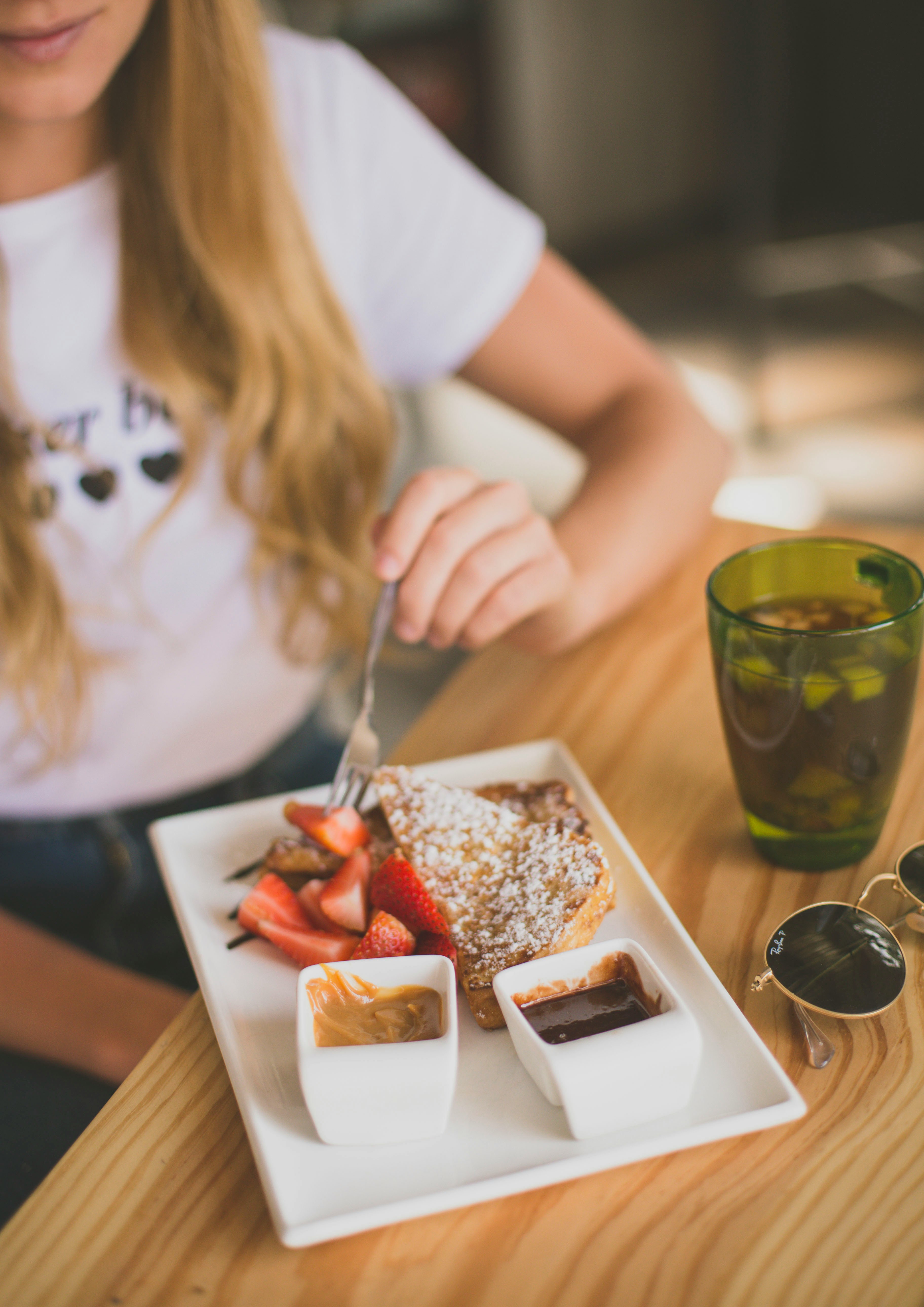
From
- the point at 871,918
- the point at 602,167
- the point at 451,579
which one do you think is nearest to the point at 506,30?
the point at 602,167

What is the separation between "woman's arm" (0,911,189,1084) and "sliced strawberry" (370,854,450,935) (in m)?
0.38

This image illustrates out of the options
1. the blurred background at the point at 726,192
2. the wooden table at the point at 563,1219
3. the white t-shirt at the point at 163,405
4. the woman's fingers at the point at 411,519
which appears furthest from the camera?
the blurred background at the point at 726,192

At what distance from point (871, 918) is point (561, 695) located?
0.42m

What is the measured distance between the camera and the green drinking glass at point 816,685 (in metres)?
0.72

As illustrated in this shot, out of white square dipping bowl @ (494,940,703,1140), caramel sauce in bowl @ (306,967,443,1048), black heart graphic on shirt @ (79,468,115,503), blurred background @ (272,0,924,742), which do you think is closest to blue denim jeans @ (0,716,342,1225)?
black heart graphic on shirt @ (79,468,115,503)

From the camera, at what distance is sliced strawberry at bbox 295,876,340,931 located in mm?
761

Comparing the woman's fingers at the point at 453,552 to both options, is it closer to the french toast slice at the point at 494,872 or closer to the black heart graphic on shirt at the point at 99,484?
the french toast slice at the point at 494,872

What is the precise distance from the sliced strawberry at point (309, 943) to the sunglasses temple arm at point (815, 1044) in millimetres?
297

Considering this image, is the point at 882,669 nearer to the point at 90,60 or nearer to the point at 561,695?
the point at 561,695

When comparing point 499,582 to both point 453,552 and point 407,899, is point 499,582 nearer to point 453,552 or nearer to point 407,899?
point 453,552

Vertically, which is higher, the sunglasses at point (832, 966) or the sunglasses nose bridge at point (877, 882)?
the sunglasses at point (832, 966)

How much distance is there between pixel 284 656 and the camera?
132 cm

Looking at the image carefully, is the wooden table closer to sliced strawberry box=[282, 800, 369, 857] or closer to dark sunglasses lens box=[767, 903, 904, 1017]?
dark sunglasses lens box=[767, 903, 904, 1017]

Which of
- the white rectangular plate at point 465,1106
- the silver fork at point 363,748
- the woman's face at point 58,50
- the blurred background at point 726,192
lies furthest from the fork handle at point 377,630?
the blurred background at point 726,192
